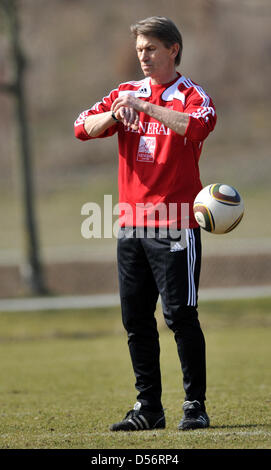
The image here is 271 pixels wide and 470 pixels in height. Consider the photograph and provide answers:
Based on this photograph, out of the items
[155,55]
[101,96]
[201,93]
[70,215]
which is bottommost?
[70,215]

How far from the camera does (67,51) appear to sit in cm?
4312

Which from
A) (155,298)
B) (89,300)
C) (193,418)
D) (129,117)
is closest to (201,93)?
(129,117)

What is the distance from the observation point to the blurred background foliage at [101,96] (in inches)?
1072

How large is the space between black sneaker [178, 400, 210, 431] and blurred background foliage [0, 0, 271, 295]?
717 inches

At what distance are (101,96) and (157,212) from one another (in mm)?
33583

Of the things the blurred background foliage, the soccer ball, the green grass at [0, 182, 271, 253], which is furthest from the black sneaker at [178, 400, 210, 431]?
the blurred background foliage

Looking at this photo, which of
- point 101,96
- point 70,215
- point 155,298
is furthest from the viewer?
point 101,96

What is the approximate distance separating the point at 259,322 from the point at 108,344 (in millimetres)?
3365

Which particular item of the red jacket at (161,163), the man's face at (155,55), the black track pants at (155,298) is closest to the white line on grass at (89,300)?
the black track pants at (155,298)

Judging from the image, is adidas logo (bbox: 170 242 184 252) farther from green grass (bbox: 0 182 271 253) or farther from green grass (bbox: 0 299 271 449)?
green grass (bbox: 0 182 271 253)

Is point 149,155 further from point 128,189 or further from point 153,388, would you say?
point 153,388

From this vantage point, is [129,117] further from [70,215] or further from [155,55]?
[70,215]

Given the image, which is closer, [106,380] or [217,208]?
[217,208]

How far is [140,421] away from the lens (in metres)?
5.13
